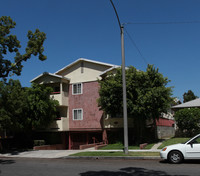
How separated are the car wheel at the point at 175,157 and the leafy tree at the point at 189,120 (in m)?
9.67

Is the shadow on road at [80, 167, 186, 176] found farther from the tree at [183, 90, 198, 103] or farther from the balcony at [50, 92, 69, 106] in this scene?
the tree at [183, 90, 198, 103]

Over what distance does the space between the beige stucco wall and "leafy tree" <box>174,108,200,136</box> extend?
9091 mm

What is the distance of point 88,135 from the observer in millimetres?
27391

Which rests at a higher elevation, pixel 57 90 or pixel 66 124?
pixel 57 90

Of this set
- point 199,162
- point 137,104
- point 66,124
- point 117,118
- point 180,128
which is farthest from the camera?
point 66,124

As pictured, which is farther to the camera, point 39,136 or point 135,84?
point 39,136

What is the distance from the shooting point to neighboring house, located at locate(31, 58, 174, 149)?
85.0 ft

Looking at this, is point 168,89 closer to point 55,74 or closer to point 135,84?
point 135,84

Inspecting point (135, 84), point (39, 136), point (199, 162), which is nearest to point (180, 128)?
→ point (135, 84)

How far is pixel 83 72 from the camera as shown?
2720 cm

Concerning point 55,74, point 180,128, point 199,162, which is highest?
point 55,74

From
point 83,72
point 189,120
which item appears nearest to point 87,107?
point 83,72

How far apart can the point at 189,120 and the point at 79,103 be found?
11.7 meters

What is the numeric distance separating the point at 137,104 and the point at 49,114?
33.2ft
